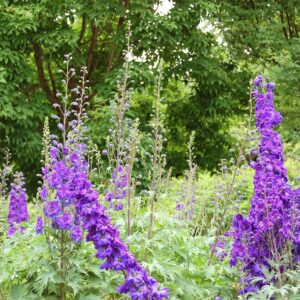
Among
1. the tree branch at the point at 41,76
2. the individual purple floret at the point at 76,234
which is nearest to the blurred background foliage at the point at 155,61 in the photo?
the tree branch at the point at 41,76

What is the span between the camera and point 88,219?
3447 millimetres

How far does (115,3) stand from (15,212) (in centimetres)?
639

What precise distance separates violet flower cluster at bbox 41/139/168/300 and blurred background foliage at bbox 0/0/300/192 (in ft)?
20.7

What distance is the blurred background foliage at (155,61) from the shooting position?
450 inches

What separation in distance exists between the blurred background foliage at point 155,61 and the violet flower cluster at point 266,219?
6445mm

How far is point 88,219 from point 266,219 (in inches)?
51.2

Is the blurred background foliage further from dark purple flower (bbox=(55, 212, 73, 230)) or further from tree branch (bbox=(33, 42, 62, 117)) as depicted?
dark purple flower (bbox=(55, 212, 73, 230))

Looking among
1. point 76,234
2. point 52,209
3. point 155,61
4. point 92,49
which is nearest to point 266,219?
point 76,234

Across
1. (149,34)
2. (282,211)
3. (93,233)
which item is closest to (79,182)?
(93,233)

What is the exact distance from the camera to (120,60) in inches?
522

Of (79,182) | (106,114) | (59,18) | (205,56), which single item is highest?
(59,18)

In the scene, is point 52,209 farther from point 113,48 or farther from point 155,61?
point 113,48

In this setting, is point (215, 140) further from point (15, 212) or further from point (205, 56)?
point (15, 212)

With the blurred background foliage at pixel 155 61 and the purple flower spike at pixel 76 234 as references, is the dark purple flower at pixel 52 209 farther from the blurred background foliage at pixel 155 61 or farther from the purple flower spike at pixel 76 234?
the blurred background foliage at pixel 155 61
